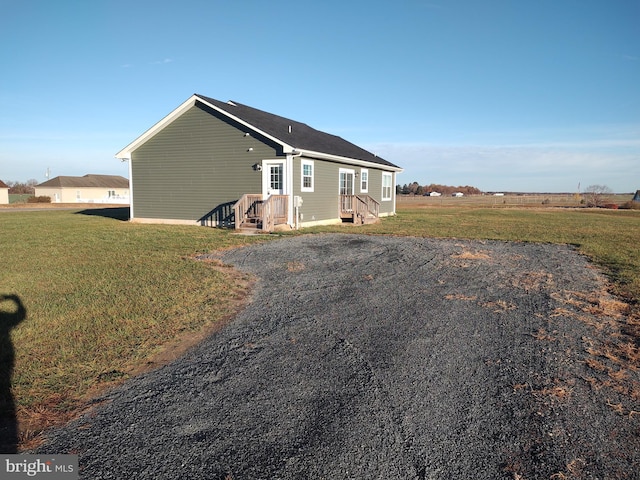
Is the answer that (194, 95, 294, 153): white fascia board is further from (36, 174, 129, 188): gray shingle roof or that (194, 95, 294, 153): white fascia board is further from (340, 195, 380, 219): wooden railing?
(36, 174, 129, 188): gray shingle roof

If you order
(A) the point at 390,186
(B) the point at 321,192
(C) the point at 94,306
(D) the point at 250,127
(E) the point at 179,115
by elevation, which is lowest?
(C) the point at 94,306

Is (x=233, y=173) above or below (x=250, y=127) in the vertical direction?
below

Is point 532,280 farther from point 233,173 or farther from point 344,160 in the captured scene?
point 344,160

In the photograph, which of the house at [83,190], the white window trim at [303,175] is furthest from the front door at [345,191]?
the house at [83,190]

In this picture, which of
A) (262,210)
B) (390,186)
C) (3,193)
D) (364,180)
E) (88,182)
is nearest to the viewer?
(262,210)

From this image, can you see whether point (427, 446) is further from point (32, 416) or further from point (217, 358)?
point (32, 416)

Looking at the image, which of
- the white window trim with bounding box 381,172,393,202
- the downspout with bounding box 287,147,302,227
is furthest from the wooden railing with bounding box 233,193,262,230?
the white window trim with bounding box 381,172,393,202

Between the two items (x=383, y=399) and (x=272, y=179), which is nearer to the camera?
(x=383, y=399)

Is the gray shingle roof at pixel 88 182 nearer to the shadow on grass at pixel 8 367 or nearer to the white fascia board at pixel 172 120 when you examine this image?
the white fascia board at pixel 172 120

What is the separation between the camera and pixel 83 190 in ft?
201

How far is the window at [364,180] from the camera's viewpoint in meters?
22.9

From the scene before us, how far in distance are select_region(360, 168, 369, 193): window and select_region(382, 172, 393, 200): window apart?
2.68 meters

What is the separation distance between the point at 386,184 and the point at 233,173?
11.9 metres

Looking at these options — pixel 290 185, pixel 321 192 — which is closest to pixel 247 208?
pixel 290 185
